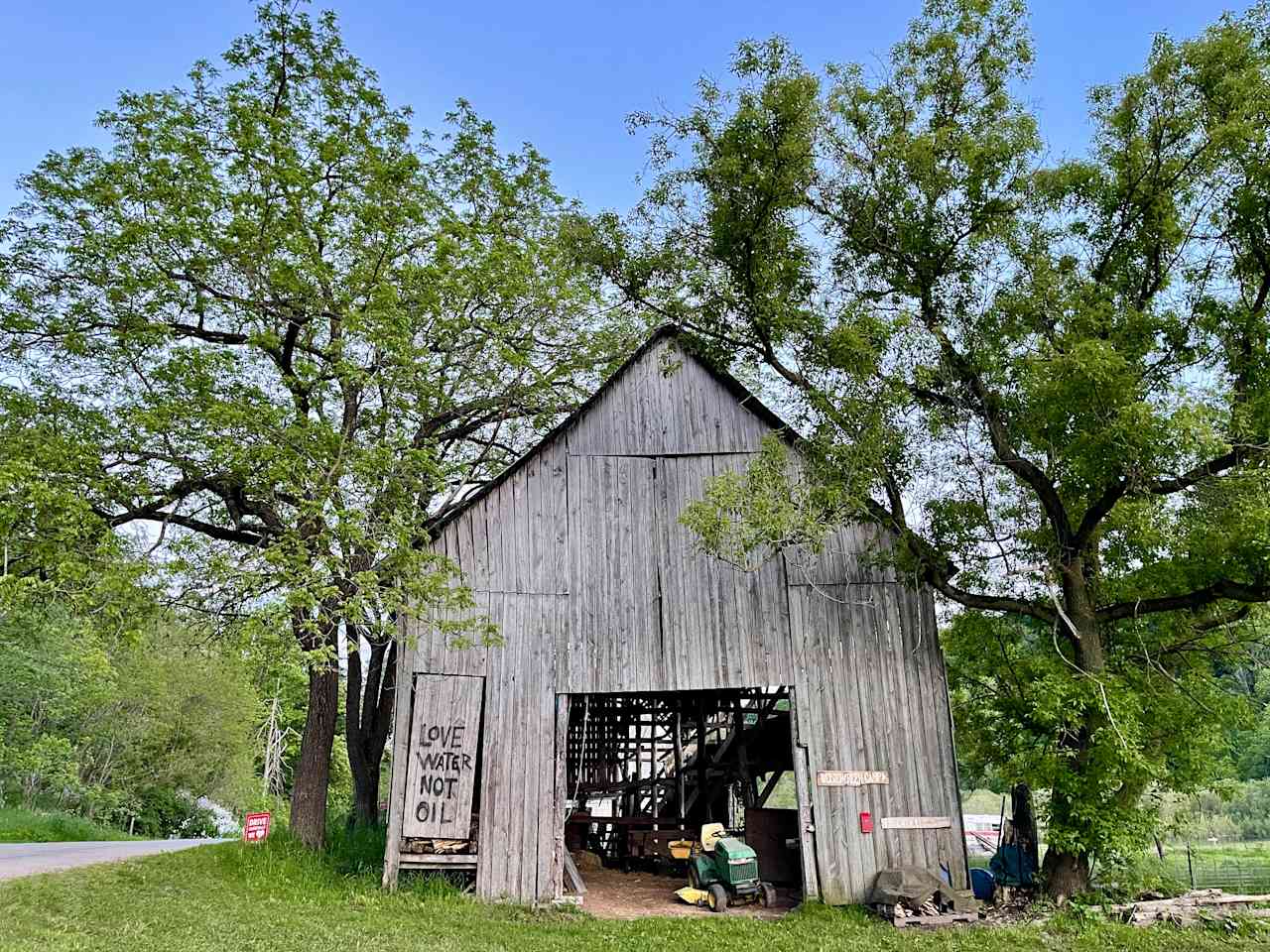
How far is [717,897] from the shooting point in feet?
36.2

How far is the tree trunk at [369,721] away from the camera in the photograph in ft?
49.6

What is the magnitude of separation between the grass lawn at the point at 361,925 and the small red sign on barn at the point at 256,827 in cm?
58

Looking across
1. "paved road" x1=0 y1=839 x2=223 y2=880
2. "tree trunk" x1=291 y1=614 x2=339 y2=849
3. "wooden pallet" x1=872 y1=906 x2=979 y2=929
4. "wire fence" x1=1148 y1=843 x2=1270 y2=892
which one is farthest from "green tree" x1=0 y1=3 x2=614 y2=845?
"wire fence" x1=1148 y1=843 x2=1270 y2=892

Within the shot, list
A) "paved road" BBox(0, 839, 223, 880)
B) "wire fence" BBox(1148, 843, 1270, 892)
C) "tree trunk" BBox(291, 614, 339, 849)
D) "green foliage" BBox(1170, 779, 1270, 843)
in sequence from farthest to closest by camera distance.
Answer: "green foliage" BBox(1170, 779, 1270, 843) → "wire fence" BBox(1148, 843, 1270, 892) → "tree trunk" BBox(291, 614, 339, 849) → "paved road" BBox(0, 839, 223, 880)

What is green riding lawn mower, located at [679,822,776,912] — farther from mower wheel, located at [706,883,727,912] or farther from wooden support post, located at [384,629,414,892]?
wooden support post, located at [384,629,414,892]

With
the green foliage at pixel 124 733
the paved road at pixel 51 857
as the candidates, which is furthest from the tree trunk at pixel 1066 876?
the green foliage at pixel 124 733

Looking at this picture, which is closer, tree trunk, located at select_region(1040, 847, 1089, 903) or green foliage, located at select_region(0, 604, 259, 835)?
tree trunk, located at select_region(1040, 847, 1089, 903)

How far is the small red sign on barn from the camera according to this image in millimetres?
11625

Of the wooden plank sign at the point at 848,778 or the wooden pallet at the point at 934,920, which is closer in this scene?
the wooden pallet at the point at 934,920

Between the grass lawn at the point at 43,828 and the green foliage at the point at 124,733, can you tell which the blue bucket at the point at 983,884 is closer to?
the green foliage at the point at 124,733

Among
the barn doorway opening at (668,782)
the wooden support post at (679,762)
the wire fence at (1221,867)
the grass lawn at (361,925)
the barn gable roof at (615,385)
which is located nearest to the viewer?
the grass lawn at (361,925)

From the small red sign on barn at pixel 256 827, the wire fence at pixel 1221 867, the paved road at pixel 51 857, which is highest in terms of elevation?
the small red sign on barn at pixel 256 827

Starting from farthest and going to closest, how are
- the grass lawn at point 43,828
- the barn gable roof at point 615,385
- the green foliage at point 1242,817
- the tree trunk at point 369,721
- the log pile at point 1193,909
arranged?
the green foliage at point 1242,817 → the grass lawn at point 43,828 → the tree trunk at point 369,721 → the barn gable roof at point 615,385 → the log pile at point 1193,909

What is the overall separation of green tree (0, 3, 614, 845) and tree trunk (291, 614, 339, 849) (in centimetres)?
3
